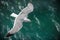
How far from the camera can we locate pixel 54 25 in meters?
1.85

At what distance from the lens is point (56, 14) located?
1847 mm

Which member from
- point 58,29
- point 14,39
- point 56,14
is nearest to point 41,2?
point 56,14

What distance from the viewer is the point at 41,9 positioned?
187 cm

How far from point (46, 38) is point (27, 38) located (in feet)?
0.69

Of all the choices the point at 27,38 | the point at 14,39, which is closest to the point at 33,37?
the point at 27,38

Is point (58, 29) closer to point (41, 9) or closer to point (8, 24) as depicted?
point (41, 9)

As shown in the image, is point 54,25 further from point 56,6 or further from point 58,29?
point 56,6

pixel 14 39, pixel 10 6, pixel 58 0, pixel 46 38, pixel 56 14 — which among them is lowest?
pixel 14 39

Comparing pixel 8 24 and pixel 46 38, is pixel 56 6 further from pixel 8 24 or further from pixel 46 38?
pixel 8 24

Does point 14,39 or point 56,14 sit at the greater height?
point 56,14

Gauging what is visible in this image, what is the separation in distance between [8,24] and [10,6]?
205 mm

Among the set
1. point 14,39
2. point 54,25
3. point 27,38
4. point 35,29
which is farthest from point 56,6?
point 14,39

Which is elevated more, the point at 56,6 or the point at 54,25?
the point at 56,6

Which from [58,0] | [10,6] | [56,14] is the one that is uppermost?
[58,0]
